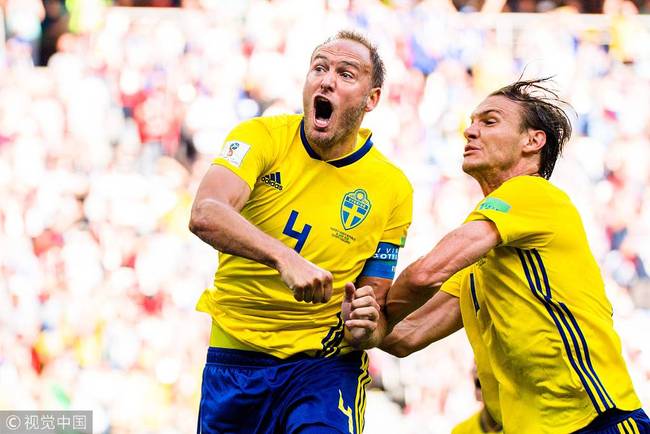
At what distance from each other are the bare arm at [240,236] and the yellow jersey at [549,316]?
2.28 feet

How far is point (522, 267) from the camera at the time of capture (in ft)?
12.6

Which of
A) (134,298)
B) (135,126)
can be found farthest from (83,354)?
(135,126)

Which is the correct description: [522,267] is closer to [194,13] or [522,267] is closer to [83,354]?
[83,354]

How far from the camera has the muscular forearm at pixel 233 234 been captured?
11.7 ft

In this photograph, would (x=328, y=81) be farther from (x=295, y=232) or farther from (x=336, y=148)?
(x=295, y=232)

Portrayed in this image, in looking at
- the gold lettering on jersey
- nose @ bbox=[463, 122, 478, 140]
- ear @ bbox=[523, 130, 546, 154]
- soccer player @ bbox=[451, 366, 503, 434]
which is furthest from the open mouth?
soccer player @ bbox=[451, 366, 503, 434]

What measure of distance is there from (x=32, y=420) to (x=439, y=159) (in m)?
3.78

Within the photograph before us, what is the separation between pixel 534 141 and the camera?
4137 millimetres

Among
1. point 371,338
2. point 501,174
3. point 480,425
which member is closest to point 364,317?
point 371,338

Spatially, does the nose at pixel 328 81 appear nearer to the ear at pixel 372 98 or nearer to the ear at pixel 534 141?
the ear at pixel 372 98

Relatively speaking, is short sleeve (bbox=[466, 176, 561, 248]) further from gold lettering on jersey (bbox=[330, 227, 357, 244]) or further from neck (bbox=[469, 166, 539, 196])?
gold lettering on jersey (bbox=[330, 227, 357, 244])

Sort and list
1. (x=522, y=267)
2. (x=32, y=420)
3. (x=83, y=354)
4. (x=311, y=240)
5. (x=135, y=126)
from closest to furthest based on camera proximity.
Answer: (x=522, y=267) → (x=311, y=240) → (x=32, y=420) → (x=83, y=354) → (x=135, y=126)

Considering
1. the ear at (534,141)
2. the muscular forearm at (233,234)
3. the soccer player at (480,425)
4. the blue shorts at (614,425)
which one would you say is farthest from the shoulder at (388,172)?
the soccer player at (480,425)

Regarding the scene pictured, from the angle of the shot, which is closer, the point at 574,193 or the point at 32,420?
the point at 32,420
